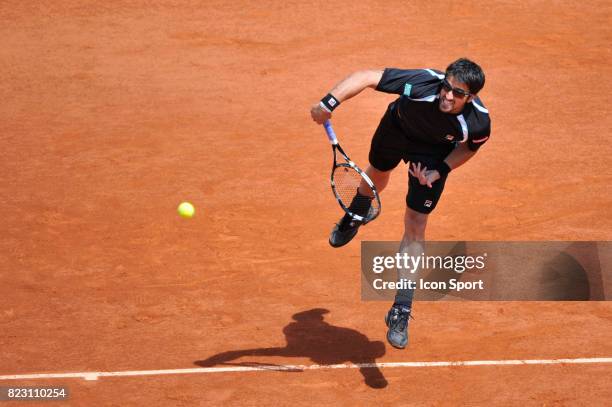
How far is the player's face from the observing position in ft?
25.8

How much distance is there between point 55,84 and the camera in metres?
15.1

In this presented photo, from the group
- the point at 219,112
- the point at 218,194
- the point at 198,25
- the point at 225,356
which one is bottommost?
the point at 225,356

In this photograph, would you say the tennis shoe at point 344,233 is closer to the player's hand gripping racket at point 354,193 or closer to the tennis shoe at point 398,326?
the player's hand gripping racket at point 354,193

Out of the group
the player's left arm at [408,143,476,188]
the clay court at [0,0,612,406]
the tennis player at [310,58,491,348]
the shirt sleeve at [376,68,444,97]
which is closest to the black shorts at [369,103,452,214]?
the tennis player at [310,58,491,348]

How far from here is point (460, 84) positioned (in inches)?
309

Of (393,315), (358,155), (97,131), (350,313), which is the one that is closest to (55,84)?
(97,131)

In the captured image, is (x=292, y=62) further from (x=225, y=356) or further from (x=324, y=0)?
(x=225, y=356)

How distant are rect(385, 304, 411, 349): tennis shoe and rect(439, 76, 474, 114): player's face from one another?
1.93 metres

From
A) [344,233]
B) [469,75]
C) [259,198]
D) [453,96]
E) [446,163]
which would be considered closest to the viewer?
[469,75]

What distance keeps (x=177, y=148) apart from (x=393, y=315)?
5.52 metres

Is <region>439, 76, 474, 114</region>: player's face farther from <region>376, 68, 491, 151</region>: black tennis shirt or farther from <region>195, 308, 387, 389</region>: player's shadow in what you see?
<region>195, 308, 387, 389</region>: player's shadow

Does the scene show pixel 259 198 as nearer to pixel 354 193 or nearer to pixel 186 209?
pixel 186 209

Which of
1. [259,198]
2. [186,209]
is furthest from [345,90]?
[259,198]

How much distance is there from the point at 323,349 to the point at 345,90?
261 cm
